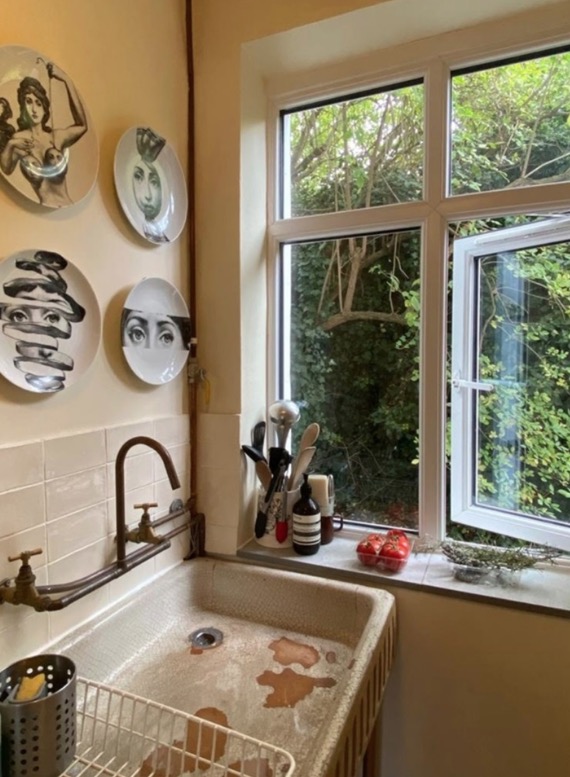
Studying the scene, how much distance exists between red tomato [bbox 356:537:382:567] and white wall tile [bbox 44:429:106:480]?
75cm

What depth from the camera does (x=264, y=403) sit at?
1.64m

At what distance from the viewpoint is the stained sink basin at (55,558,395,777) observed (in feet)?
3.05

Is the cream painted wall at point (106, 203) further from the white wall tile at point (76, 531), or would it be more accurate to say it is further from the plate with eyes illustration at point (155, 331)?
the white wall tile at point (76, 531)

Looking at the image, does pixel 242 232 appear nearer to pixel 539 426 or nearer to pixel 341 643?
pixel 539 426

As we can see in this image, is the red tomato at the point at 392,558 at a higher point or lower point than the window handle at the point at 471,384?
lower

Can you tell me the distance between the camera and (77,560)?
1.08m

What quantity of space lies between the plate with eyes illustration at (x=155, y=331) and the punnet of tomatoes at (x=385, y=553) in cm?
75

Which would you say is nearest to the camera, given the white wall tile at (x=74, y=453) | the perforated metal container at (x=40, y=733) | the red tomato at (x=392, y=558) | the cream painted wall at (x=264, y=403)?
the perforated metal container at (x=40, y=733)

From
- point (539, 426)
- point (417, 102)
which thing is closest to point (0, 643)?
point (539, 426)

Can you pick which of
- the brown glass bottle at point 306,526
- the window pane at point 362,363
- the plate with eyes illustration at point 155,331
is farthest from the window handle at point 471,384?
the plate with eyes illustration at point 155,331

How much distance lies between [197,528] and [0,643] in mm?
640

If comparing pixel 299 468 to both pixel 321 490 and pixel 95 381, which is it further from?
pixel 95 381

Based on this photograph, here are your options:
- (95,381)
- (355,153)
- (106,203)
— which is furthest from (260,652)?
(355,153)

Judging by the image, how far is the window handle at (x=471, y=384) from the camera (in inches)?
56.3
